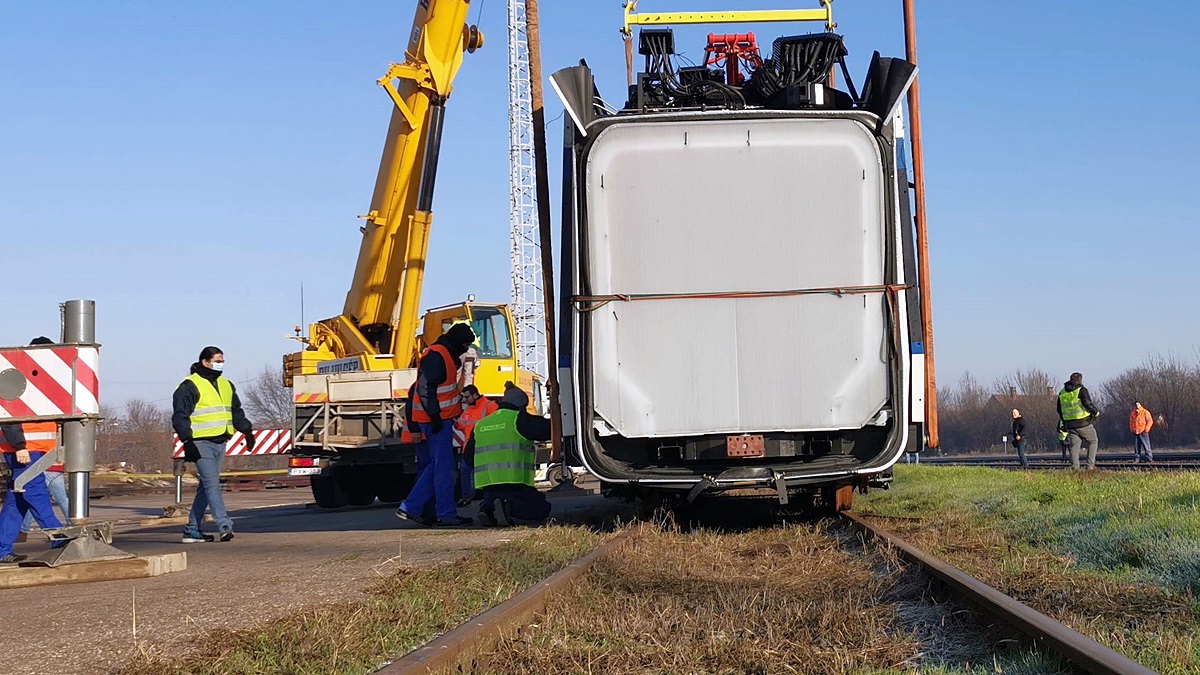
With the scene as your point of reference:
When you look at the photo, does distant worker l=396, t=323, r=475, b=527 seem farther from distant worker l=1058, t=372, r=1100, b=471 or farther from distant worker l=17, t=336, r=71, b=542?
distant worker l=1058, t=372, r=1100, b=471

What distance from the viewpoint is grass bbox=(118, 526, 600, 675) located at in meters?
4.58

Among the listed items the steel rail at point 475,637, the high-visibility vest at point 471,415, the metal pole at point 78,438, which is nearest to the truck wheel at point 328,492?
the high-visibility vest at point 471,415

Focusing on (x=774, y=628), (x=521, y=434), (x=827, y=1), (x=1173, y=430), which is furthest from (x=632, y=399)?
(x=1173, y=430)

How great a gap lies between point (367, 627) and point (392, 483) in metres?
13.4

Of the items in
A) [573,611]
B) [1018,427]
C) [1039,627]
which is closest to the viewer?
[1039,627]

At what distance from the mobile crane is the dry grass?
9.60 m

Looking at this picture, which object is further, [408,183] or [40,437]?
[408,183]

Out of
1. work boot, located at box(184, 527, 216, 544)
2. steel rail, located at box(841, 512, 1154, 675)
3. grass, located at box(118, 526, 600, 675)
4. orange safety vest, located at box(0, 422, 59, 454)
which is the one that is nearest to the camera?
steel rail, located at box(841, 512, 1154, 675)

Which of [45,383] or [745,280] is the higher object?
[745,280]

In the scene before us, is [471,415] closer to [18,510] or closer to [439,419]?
[439,419]

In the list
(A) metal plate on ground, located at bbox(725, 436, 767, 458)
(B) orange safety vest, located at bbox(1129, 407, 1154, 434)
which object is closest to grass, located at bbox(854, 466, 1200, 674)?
(A) metal plate on ground, located at bbox(725, 436, 767, 458)

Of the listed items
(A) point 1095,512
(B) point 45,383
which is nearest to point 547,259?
(B) point 45,383

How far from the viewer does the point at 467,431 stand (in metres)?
12.9

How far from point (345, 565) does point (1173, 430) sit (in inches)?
2821
